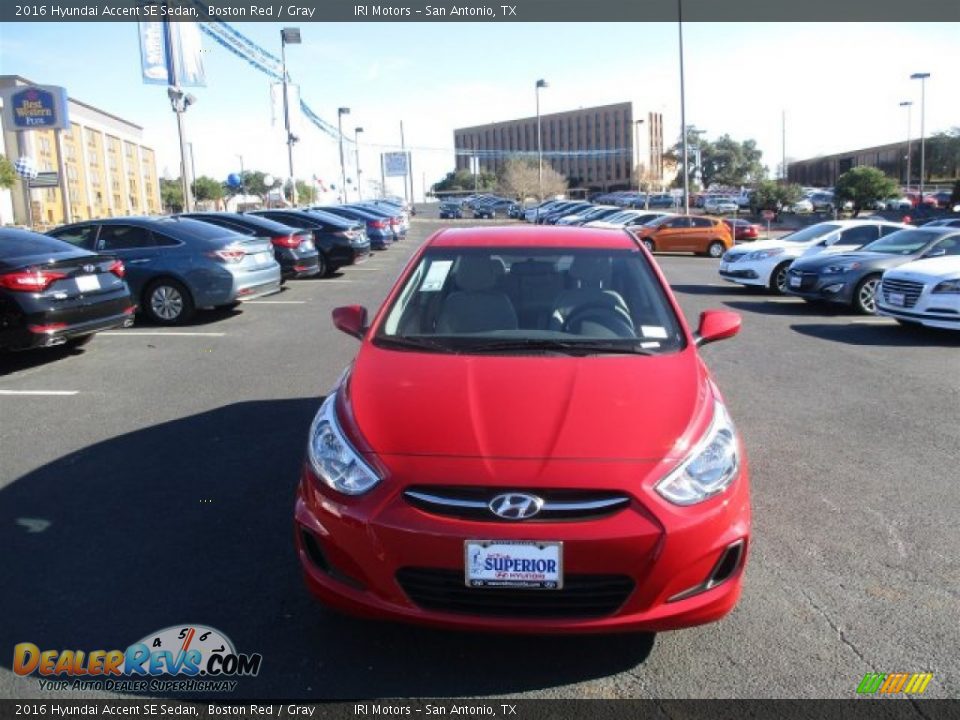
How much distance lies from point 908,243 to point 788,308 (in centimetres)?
203

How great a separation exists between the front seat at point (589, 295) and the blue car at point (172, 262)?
7626mm

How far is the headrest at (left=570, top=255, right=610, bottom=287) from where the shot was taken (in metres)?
4.62

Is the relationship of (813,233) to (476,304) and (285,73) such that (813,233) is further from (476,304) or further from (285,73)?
(285,73)

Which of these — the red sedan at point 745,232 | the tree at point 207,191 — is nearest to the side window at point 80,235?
the red sedan at point 745,232

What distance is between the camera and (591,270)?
4676mm

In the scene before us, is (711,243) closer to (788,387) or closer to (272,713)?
(788,387)

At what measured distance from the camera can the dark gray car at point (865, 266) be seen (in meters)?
12.2

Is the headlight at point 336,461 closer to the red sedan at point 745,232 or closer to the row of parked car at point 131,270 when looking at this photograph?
the row of parked car at point 131,270

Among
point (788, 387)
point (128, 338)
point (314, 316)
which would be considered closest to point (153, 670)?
point (788, 387)

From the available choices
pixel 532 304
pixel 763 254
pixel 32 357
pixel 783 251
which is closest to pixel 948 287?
pixel 783 251

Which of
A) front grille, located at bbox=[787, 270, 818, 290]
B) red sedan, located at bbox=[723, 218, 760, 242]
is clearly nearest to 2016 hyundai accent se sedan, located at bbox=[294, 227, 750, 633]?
front grille, located at bbox=[787, 270, 818, 290]

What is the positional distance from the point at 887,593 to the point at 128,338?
360 inches

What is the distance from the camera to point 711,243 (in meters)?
26.1

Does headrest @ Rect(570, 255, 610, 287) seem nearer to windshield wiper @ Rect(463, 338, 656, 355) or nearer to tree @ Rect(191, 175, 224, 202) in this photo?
windshield wiper @ Rect(463, 338, 656, 355)
